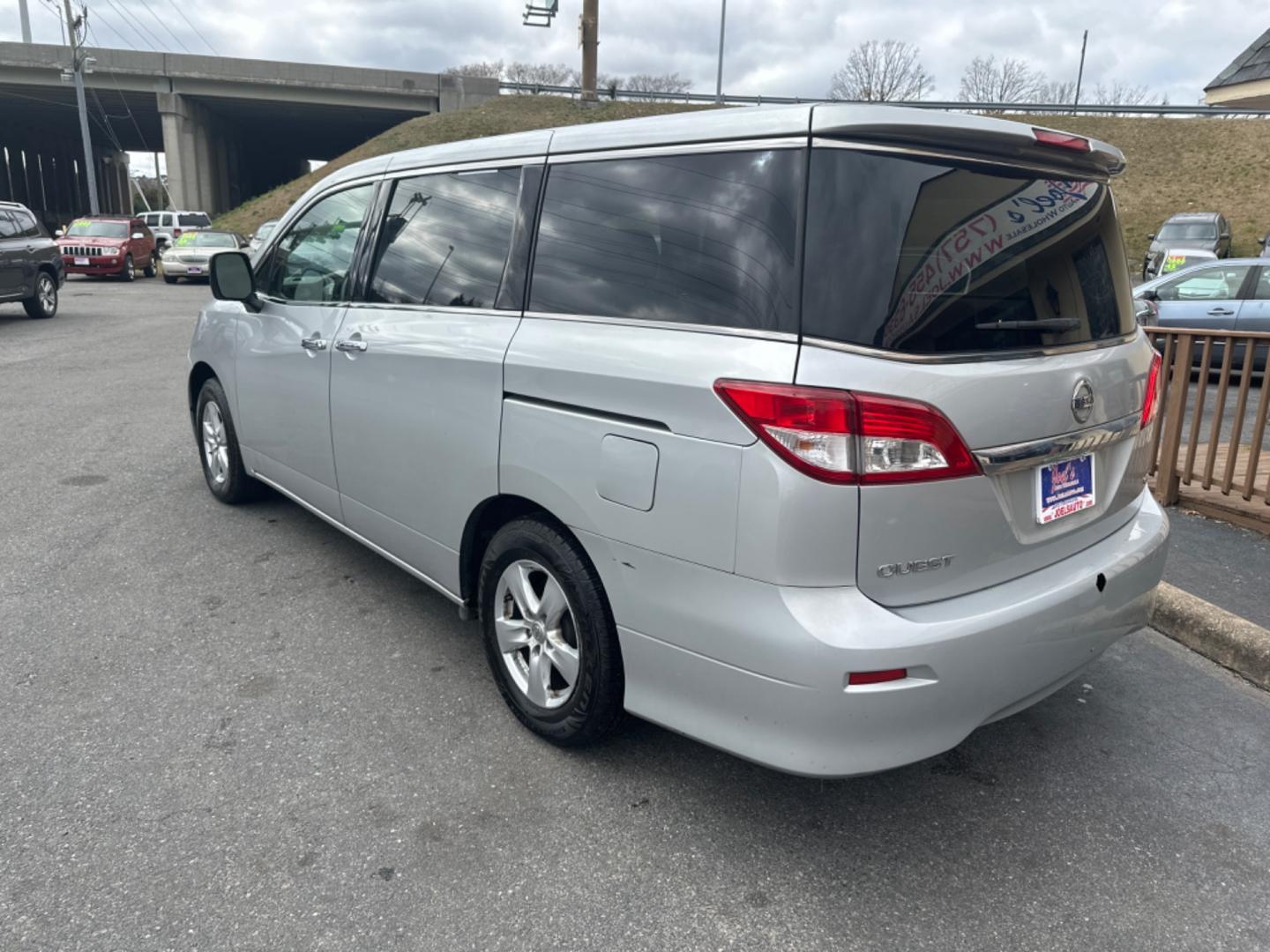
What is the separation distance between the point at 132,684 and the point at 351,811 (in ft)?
4.11

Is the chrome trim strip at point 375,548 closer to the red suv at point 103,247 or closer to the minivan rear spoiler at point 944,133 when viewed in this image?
the minivan rear spoiler at point 944,133

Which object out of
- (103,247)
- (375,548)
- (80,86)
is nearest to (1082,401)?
(375,548)

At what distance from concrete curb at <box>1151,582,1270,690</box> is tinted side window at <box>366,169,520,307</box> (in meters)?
2.99

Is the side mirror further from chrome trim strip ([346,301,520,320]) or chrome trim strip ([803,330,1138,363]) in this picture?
chrome trim strip ([803,330,1138,363])

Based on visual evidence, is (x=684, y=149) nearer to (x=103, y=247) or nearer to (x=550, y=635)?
(x=550, y=635)

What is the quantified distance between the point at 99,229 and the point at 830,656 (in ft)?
97.4

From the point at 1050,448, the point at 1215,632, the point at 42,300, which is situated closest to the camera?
the point at 1050,448

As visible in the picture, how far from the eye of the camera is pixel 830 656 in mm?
2137

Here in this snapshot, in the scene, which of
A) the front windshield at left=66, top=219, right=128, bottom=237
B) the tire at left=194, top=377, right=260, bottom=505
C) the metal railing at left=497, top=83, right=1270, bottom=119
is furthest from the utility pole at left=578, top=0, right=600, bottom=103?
the tire at left=194, top=377, right=260, bottom=505

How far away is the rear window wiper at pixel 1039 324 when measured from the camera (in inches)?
93.8

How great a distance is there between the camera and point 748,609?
223cm

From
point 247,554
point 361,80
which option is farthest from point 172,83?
point 247,554

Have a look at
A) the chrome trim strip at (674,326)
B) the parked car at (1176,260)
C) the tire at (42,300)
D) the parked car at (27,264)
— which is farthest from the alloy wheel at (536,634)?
the parked car at (1176,260)

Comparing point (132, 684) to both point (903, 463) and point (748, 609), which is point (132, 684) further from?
point (903, 463)
